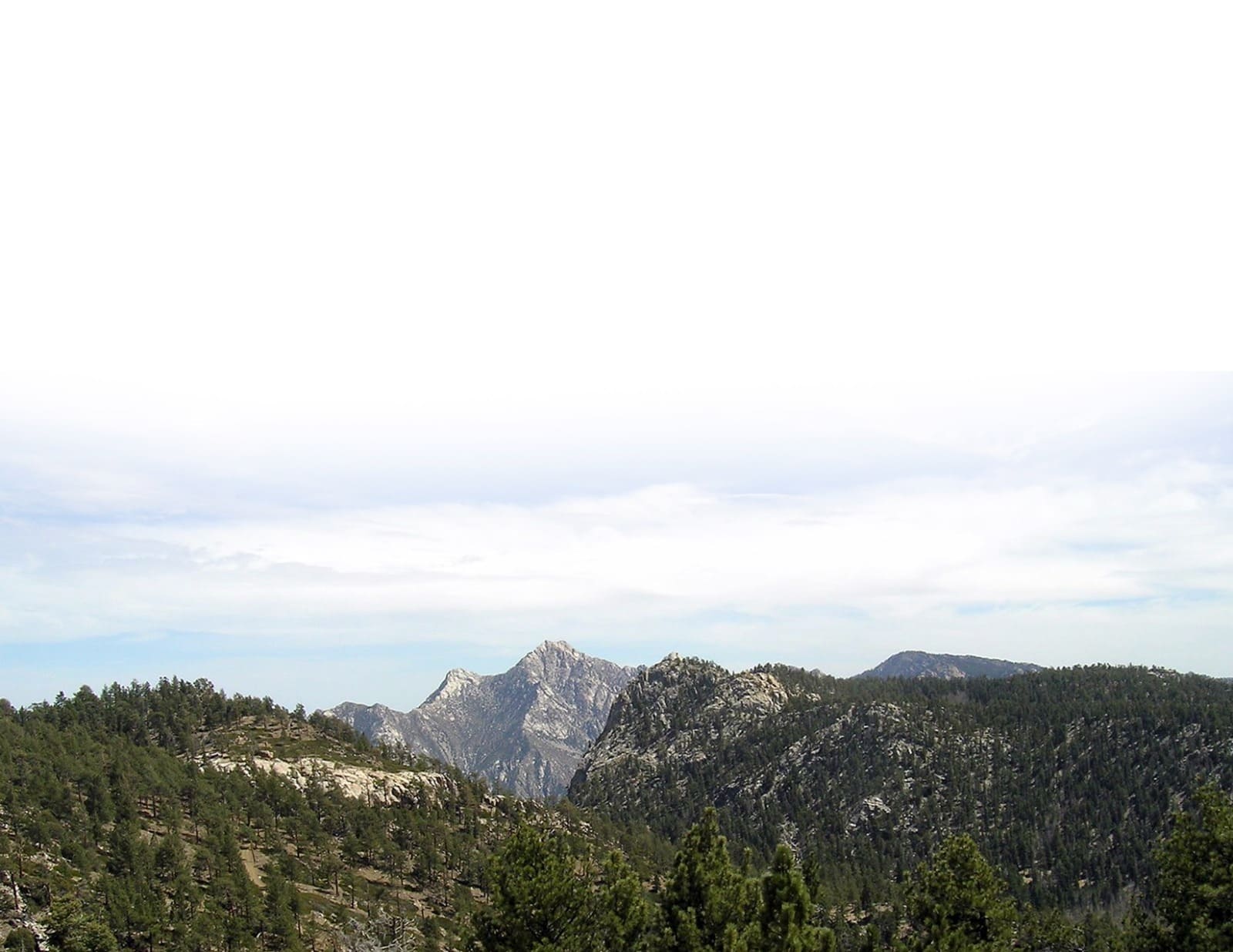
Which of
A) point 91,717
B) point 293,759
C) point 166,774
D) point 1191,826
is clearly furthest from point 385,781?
point 1191,826

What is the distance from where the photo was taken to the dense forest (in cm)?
4656

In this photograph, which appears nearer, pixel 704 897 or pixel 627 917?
pixel 704 897

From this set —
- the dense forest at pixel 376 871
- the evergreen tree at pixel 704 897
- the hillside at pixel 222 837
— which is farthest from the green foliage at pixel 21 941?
the evergreen tree at pixel 704 897

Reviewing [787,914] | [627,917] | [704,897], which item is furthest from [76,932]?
[787,914]

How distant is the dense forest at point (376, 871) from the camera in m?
46.6

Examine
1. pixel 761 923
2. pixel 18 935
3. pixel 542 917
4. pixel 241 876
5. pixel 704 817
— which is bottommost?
pixel 241 876

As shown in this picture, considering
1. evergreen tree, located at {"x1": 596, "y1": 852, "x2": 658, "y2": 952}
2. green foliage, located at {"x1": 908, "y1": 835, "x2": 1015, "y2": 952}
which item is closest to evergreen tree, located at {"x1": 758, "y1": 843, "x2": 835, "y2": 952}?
evergreen tree, located at {"x1": 596, "y1": 852, "x2": 658, "y2": 952}

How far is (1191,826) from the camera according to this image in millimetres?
46750

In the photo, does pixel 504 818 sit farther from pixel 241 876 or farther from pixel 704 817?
pixel 704 817

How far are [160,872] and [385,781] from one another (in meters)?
77.6

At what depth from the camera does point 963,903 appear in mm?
50156

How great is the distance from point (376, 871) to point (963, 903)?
12086 cm

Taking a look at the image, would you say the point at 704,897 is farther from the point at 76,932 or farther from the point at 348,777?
the point at 348,777

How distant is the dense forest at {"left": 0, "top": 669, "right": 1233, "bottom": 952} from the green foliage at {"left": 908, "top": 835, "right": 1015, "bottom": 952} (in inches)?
5.4
